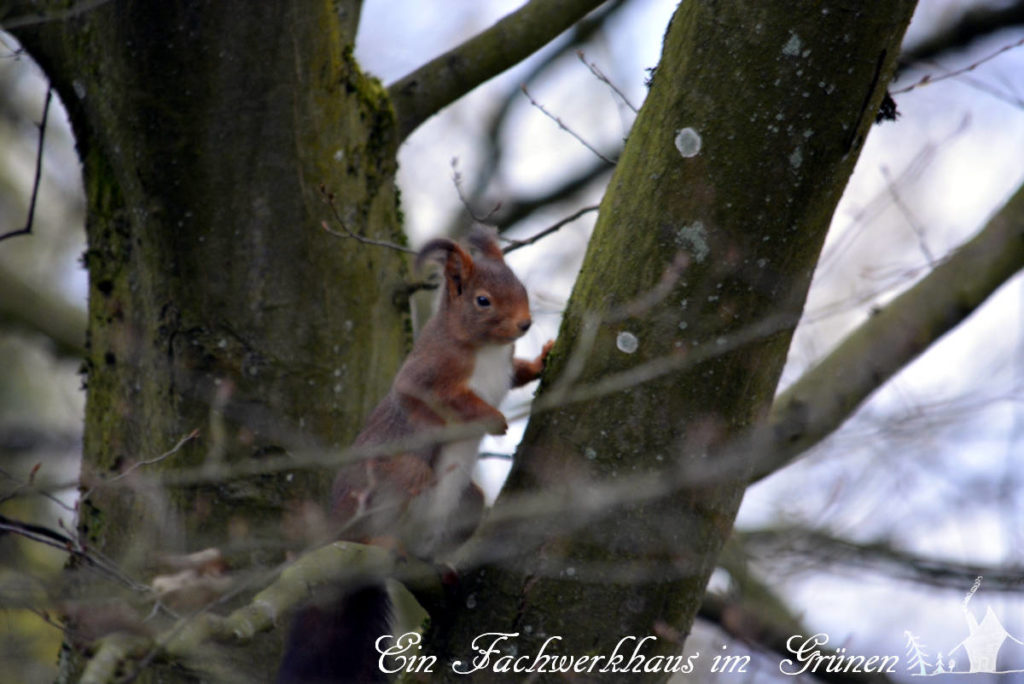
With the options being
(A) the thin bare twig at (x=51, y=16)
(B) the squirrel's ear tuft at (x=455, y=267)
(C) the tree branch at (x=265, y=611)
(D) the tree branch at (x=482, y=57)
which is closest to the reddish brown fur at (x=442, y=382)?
(B) the squirrel's ear tuft at (x=455, y=267)

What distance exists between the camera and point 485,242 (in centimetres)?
317

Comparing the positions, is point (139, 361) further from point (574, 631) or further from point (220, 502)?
point (574, 631)

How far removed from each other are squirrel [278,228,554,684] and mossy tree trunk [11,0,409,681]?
5.9 inches

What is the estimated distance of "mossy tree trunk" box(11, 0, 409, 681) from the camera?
247cm

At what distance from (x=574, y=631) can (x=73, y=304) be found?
2627 mm

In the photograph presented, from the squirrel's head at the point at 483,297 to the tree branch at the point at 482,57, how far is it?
432mm

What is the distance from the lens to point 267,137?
2.57 meters

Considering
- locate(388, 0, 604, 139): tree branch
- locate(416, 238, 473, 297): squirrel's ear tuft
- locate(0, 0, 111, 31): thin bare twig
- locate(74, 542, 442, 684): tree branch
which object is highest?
locate(388, 0, 604, 139): tree branch

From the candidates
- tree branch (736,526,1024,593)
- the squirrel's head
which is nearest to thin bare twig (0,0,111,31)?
the squirrel's head

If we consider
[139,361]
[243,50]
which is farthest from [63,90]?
[139,361]

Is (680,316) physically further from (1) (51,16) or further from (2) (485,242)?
(1) (51,16)

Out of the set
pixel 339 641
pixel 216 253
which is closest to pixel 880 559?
pixel 339 641

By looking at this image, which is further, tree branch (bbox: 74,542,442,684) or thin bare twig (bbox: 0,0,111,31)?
thin bare twig (bbox: 0,0,111,31)

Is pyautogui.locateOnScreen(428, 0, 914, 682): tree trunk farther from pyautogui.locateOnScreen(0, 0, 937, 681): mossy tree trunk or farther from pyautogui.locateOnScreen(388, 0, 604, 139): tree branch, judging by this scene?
pyautogui.locateOnScreen(388, 0, 604, 139): tree branch
